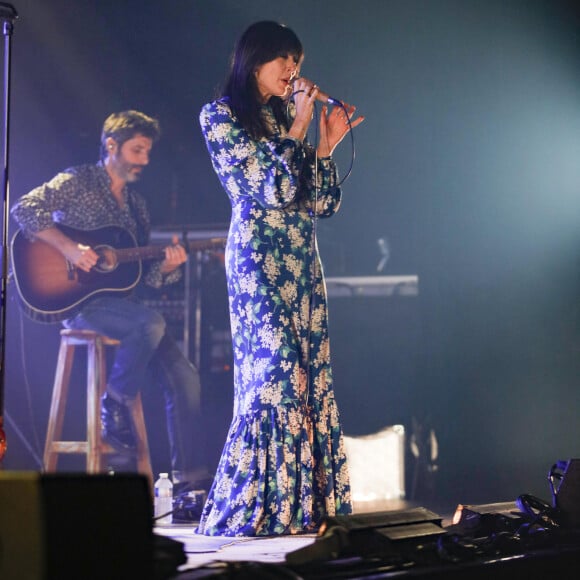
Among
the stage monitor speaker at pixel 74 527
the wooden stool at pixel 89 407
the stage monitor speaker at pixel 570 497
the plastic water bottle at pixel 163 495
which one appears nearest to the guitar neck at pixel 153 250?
the wooden stool at pixel 89 407

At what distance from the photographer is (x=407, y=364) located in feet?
16.3

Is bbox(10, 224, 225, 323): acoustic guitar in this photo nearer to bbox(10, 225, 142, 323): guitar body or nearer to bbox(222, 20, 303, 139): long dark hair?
bbox(10, 225, 142, 323): guitar body

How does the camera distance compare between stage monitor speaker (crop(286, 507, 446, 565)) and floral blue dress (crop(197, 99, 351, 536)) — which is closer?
stage monitor speaker (crop(286, 507, 446, 565))

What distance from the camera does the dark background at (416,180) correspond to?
15.2 feet

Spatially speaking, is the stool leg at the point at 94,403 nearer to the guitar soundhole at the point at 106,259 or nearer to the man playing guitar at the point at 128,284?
the man playing guitar at the point at 128,284

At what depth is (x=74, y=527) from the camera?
1.43 meters

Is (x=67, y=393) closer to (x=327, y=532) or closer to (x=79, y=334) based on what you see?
(x=79, y=334)

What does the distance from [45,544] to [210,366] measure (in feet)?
10.6

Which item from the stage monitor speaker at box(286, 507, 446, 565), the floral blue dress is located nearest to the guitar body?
the floral blue dress

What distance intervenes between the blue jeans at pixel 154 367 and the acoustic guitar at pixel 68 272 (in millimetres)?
73

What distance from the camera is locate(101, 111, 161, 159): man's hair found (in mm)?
4598

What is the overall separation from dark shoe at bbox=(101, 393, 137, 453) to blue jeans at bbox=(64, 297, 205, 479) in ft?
0.23

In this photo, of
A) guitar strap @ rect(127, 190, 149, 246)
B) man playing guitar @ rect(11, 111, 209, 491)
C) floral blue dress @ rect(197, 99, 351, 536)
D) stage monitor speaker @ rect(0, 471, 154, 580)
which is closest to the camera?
stage monitor speaker @ rect(0, 471, 154, 580)

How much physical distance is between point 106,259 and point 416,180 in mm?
1969
